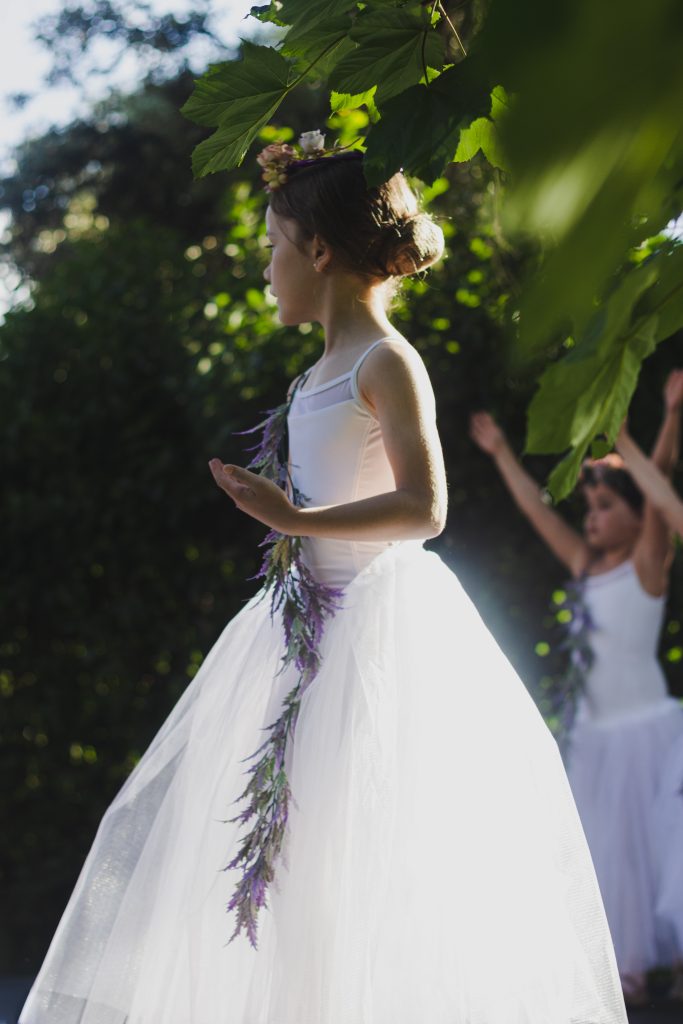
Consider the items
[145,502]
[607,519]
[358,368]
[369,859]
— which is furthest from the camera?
[145,502]

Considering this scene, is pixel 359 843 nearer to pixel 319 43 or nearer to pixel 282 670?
pixel 282 670

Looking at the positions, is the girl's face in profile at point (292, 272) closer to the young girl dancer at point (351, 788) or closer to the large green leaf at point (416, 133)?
the young girl dancer at point (351, 788)

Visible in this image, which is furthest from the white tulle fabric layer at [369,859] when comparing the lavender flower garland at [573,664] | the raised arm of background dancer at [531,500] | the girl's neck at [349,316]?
the lavender flower garland at [573,664]

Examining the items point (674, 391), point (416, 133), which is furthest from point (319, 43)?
point (674, 391)

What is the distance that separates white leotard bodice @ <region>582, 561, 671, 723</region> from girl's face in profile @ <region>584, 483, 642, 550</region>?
126 millimetres

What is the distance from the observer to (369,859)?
170 cm

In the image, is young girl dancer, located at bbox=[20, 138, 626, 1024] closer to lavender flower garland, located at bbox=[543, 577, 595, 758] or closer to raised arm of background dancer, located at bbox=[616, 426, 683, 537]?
raised arm of background dancer, located at bbox=[616, 426, 683, 537]

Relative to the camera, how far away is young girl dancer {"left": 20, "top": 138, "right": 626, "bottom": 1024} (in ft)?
5.49

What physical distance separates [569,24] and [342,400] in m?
1.68

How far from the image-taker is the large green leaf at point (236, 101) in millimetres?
1061

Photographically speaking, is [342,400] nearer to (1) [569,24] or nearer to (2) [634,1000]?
(1) [569,24]

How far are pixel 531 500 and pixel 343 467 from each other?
185 centimetres

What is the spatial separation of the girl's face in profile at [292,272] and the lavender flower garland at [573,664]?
2.08 meters

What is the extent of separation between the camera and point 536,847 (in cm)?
177
